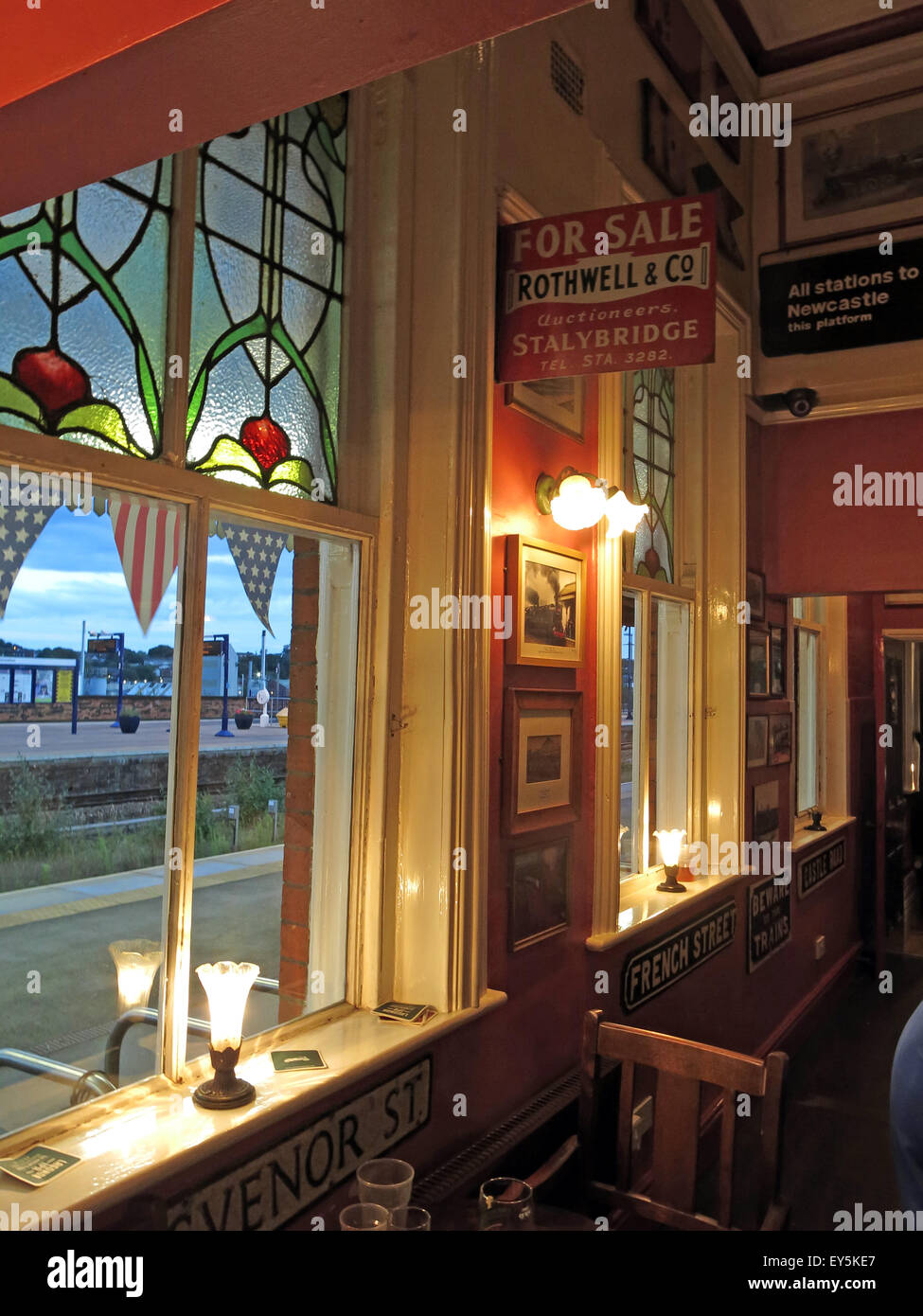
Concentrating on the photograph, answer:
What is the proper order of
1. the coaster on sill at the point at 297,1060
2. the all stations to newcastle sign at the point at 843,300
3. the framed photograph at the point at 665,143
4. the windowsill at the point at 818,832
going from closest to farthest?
the coaster on sill at the point at 297,1060, the framed photograph at the point at 665,143, the all stations to newcastle sign at the point at 843,300, the windowsill at the point at 818,832

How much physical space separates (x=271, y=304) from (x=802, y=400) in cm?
347

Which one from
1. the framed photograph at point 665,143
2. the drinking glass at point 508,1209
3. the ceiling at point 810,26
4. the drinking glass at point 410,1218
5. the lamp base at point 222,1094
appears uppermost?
the ceiling at point 810,26

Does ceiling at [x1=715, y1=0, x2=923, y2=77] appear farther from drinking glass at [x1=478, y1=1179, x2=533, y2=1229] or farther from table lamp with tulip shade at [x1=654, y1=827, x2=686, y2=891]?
drinking glass at [x1=478, y1=1179, x2=533, y2=1229]

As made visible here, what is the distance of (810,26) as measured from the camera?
188 inches

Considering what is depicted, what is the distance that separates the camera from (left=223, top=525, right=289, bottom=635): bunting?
213 cm

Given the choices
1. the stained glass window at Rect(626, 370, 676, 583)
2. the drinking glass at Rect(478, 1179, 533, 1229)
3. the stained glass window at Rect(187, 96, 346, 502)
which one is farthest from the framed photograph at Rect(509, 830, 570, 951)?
the stained glass window at Rect(626, 370, 676, 583)

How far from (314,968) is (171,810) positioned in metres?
0.67

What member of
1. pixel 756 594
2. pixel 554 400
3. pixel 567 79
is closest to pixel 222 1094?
pixel 554 400

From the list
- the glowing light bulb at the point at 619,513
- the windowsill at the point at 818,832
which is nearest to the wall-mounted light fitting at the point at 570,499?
the glowing light bulb at the point at 619,513

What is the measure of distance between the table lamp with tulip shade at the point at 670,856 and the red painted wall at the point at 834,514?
1.74 meters

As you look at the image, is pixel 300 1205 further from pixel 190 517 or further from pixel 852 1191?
pixel 852 1191

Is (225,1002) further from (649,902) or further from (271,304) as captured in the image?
(649,902)

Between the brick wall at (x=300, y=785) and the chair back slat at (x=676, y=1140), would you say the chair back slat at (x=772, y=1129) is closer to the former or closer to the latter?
the chair back slat at (x=676, y=1140)

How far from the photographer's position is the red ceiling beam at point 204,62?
102 cm
